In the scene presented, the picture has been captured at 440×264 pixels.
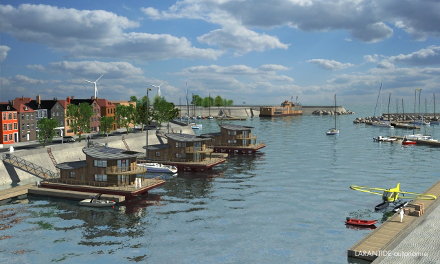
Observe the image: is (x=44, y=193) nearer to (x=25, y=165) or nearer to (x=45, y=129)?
(x=25, y=165)

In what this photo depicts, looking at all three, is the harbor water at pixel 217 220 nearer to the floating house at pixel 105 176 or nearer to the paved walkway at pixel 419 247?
the floating house at pixel 105 176

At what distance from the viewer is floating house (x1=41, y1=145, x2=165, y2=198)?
215 ft

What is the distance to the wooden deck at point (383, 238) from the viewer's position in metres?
40.6

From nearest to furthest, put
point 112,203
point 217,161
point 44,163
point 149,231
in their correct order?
point 149,231 → point 112,203 → point 44,163 → point 217,161

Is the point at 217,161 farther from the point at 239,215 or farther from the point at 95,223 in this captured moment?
the point at 95,223

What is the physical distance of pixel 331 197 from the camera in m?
67.8

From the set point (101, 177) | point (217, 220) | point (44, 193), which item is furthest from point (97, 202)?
point (217, 220)

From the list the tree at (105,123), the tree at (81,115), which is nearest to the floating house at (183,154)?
the tree at (81,115)

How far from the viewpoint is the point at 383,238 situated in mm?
43938

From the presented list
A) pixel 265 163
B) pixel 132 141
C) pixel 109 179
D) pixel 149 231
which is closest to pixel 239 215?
pixel 149 231

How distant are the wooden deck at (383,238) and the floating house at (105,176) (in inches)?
1456

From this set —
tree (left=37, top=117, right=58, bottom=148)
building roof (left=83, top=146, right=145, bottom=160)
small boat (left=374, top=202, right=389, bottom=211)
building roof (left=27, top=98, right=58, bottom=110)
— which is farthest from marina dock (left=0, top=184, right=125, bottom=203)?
building roof (left=27, top=98, right=58, bottom=110)

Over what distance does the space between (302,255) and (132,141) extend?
85418mm

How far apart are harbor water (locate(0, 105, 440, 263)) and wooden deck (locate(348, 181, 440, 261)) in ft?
7.69
